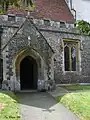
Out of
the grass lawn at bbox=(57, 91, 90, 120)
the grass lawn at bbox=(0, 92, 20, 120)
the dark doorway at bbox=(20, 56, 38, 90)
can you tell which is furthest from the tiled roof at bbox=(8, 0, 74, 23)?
the grass lawn at bbox=(0, 92, 20, 120)

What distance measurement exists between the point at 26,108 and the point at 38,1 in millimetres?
13331

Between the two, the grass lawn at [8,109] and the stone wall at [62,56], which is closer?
the grass lawn at [8,109]

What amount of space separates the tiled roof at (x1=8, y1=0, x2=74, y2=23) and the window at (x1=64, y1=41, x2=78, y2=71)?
7.47 feet

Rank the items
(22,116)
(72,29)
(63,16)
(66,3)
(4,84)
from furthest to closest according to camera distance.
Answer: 1. (66,3)
2. (63,16)
3. (72,29)
4. (4,84)
5. (22,116)

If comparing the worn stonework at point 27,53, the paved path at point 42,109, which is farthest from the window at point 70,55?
the paved path at point 42,109

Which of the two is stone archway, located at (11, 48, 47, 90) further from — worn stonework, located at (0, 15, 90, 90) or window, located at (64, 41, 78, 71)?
window, located at (64, 41, 78, 71)

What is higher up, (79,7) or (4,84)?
(79,7)

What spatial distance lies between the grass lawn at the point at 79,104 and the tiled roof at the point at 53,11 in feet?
30.2

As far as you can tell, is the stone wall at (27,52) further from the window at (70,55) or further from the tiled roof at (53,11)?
the tiled roof at (53,11)

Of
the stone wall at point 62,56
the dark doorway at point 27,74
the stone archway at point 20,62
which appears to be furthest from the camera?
the stone wall at point 62,56

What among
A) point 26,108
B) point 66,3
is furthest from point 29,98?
point 66,3

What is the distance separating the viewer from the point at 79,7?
29469mm

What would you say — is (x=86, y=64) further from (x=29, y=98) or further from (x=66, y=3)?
(x=29, y=98)

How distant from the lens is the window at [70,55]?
2144 centimetres
